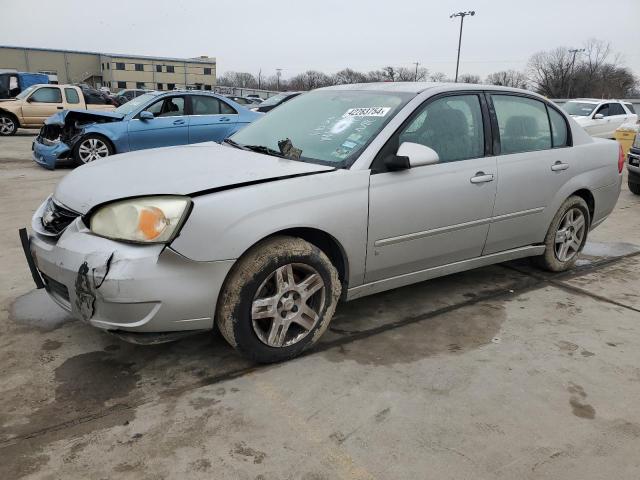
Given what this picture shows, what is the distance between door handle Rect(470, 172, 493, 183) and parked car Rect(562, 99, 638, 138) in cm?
1161

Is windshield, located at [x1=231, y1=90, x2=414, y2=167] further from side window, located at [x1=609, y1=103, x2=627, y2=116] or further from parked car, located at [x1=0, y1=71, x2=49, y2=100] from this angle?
parked car, located at [x1=0, y1=71, x2=49, y2=100]

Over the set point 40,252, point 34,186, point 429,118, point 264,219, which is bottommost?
point 34,186

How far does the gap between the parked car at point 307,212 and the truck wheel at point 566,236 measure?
3cm

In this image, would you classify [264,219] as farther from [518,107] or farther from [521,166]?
[518,107]

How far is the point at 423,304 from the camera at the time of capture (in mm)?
3840

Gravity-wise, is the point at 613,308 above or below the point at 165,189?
below

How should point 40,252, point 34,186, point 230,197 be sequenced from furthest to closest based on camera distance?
point 34,186
point 40,252
point 230,197

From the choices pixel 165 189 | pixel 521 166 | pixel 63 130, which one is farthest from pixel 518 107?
pixel 63 130

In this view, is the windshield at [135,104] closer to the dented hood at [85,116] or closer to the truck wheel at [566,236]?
the dented hood at [85,116]

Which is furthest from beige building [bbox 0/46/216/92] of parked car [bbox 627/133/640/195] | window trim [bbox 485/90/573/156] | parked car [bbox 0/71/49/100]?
window trim [bbox 485/90/573/156]

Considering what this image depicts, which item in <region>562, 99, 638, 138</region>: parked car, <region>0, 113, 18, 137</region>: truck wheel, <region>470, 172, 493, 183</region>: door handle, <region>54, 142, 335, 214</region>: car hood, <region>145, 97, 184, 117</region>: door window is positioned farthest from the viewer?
<region>0, 113, 18, 137</region>: truck wheel

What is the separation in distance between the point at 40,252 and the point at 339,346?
1.74m

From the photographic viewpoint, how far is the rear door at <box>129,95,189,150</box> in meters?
9.52

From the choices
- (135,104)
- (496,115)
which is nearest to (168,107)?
(135,104)
